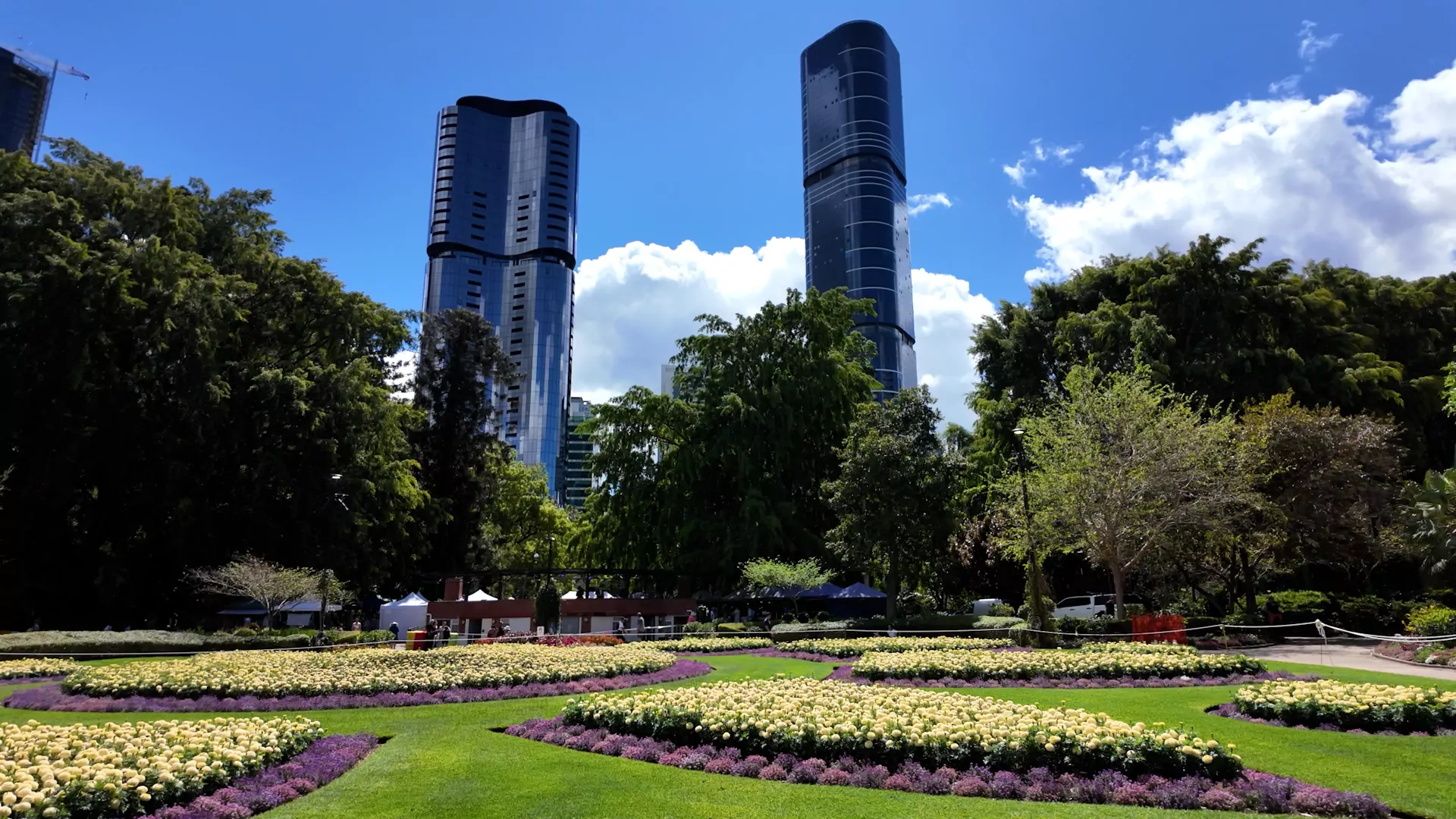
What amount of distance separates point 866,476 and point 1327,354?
66.1 feet

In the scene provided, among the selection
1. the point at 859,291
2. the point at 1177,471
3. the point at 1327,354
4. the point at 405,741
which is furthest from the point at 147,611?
the point at 859,291

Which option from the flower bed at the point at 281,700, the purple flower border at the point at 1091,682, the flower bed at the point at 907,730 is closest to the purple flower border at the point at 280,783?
the flower bed at the point at 907,730

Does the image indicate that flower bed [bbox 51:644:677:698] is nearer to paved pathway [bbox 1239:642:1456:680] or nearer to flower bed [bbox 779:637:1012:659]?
flower bed [bbox 779:637:1012:659]

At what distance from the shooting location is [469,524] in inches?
1945

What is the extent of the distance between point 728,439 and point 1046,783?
3662 cm

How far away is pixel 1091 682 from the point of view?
14656 mm

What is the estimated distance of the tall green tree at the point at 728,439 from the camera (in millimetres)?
43094

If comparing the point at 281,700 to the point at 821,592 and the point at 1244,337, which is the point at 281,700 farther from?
the point at 1244,337

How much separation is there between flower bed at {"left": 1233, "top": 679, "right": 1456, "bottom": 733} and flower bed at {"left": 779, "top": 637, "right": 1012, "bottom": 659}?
1078 cm

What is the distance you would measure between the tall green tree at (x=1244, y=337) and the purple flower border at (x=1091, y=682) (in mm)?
17371

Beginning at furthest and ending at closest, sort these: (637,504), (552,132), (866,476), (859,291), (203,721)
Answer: (552,132)
(859,291)
(637,504)
(866,476)
(203,721)

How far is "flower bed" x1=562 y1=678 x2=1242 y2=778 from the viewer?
7.18 metres

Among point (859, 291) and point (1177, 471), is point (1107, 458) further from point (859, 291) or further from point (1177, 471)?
point (859, 291)

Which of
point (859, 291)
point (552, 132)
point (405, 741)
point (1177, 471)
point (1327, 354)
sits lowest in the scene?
point (405, 741)
